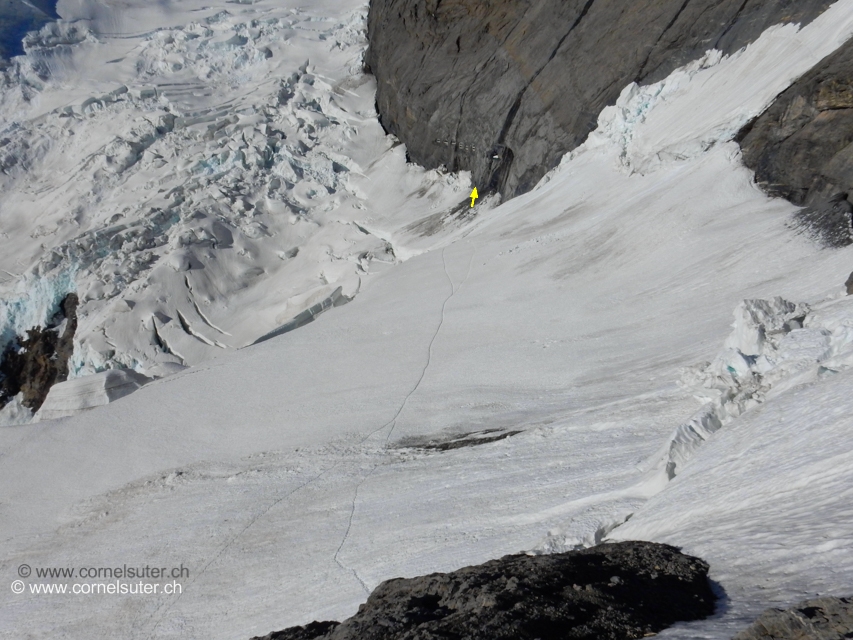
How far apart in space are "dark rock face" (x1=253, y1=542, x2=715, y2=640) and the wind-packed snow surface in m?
0.22

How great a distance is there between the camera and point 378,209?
24547 millimetres

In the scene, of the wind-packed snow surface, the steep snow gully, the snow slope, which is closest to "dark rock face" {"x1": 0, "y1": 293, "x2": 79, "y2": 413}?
the snow slope

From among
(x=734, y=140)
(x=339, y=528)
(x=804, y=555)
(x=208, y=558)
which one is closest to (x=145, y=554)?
(x=208, y=558)

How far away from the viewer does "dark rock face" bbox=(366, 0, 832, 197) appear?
17.6m

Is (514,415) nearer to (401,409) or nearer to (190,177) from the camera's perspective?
(401,409)

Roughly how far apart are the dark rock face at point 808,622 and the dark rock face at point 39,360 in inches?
856

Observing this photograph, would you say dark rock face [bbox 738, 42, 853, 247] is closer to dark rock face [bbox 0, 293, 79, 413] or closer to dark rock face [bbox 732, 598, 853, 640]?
dark rock face [bbox 732, 598, 853, 640]

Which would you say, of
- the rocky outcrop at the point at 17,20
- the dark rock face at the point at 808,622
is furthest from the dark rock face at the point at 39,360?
the dark rock face at the point at 808,622

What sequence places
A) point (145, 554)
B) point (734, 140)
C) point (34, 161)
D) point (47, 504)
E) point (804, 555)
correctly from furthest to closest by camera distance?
point (34, 161) < point (734, 140) < point (47, 504) < point (145, 554) < point (804, 555)

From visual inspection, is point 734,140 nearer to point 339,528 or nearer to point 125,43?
point 339,528

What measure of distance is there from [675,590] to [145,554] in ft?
22.4

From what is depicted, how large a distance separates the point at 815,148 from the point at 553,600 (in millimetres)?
11190

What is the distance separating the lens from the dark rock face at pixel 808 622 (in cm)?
267

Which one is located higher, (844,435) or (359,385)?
(844,435)
